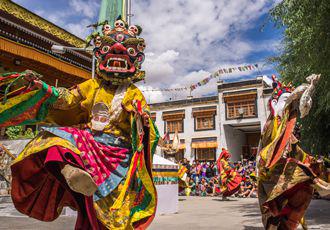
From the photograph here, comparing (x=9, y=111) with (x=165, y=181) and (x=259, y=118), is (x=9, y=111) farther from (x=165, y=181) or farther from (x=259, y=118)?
(x=259, y=118)

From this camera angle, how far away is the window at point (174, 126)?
29423 millimetres

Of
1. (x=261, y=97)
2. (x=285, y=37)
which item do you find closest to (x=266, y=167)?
(x=285, y=37)

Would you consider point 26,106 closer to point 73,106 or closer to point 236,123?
point 73,106

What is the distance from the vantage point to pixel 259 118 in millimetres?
25703

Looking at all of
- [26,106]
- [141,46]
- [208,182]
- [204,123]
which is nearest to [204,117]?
[204,123]

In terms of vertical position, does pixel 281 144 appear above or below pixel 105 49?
below

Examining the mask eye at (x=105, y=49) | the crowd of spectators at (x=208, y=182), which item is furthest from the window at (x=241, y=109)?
the mask eye at (x=105, y=49)

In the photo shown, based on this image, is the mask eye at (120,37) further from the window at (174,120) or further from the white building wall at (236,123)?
the window at (174,120)

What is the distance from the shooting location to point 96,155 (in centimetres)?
323

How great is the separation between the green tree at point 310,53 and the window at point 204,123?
18292 mm

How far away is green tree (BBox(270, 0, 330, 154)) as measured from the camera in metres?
6.36

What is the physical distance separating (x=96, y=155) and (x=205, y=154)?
82.5 ft

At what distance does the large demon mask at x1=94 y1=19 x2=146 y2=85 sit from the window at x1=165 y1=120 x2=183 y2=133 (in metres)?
25.4

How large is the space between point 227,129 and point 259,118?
2.96 m
